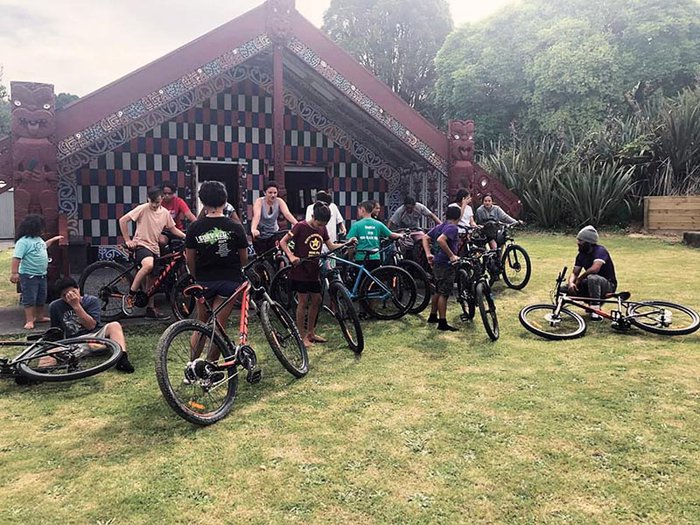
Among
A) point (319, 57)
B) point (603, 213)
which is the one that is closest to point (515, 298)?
point (319, 57)

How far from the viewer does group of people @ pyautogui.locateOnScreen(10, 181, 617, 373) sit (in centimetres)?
408

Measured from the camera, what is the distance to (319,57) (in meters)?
7.72

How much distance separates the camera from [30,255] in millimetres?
5723

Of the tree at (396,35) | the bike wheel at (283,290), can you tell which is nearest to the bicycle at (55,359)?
the bike wheel at (283,290)

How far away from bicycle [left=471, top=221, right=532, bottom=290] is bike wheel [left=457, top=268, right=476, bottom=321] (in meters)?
1.66

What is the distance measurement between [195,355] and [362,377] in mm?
1415

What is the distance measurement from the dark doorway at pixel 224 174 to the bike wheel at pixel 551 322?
577 centimetres

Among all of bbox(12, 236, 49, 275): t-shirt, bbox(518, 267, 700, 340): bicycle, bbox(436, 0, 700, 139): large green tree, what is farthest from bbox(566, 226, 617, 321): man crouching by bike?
bbox(436, 0, 700, 139): large green tree

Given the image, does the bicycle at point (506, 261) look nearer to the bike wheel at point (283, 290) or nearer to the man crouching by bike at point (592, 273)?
the man crouching by bike at point (592, 273)

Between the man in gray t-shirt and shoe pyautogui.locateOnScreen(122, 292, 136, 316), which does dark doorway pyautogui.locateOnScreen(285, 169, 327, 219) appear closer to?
the man in gray t-shirt

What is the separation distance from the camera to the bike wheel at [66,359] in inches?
163

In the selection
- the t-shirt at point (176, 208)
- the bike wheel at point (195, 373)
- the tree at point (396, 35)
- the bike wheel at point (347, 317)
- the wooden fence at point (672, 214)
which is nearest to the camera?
the bike wheel at point (195, 373)

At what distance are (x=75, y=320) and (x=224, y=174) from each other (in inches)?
227

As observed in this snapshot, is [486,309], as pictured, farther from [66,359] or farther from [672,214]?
[672,214]
